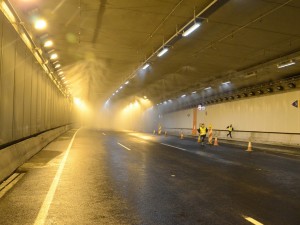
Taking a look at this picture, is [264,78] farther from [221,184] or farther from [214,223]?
[214,223]

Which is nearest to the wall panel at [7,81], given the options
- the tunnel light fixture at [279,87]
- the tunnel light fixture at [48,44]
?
the tunnel light fixture at [48,44]

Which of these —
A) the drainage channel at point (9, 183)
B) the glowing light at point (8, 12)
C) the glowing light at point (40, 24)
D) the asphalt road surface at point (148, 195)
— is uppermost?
the glowing light at point (40, 24)

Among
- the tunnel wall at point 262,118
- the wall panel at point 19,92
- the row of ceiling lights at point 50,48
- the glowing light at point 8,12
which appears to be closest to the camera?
the glowing light at point 8,12

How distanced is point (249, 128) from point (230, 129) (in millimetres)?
2395

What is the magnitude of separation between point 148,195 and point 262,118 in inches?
888

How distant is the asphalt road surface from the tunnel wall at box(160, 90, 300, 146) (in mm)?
13043

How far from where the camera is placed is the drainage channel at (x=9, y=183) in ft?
25.8

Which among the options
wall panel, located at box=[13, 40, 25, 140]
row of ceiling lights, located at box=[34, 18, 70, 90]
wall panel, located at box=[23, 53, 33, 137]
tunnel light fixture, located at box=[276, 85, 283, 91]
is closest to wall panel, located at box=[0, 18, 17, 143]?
wall panel, located at box=[13, 40, 25, 140]

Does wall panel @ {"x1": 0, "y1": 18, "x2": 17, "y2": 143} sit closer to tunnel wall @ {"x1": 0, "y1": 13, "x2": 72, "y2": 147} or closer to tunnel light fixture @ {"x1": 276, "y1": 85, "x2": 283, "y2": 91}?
tunnel wall @ {"x1": 0, "y1": 13, "x2": 72, "y2": 147}

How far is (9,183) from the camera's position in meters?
8.75

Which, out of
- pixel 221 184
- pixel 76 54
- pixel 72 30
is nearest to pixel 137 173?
pixel 221 184

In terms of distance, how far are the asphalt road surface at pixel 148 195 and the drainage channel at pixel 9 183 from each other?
2 centimetres

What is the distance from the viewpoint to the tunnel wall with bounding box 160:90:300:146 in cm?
2430

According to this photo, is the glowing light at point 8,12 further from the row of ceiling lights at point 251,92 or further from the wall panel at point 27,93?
the row of ceiling lights at point 251,92
